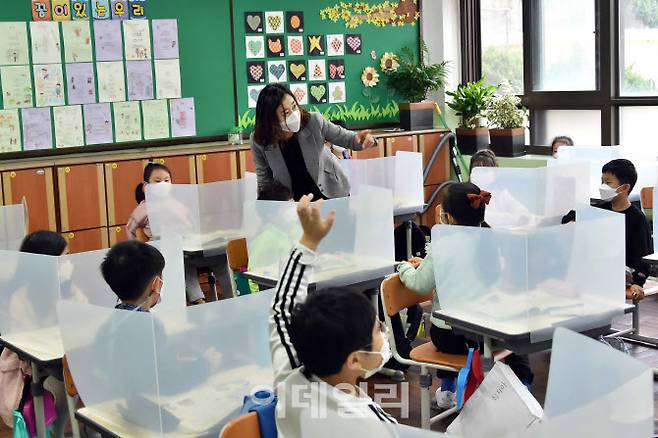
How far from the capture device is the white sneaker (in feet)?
12.8

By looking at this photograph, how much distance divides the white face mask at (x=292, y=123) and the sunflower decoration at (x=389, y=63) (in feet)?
11.7

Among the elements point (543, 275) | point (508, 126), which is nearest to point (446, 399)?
point (543, 275)

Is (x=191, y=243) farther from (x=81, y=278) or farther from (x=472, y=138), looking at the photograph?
(x=472, y=138)

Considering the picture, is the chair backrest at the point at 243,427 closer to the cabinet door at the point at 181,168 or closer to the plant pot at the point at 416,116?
the cabinet door at the point at 181,168

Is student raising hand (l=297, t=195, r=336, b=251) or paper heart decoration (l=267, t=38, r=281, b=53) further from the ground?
paper heart decoration (l=267, t=38, r=281, b=53)

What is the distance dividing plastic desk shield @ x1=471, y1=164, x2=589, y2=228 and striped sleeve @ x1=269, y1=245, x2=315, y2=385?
9.60 feet

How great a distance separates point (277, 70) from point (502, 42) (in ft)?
6.71

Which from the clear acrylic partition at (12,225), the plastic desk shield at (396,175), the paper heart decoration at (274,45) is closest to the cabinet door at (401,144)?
the paper heart decoration at (274,45)

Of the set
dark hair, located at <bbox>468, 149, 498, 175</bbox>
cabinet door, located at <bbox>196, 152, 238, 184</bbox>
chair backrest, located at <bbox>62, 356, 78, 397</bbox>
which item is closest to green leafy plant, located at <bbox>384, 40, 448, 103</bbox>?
cabinet door, located at <bbox>196, 152, 238, 184</bbox>

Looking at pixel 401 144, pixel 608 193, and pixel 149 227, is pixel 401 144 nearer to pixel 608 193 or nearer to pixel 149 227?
pixel 149 227

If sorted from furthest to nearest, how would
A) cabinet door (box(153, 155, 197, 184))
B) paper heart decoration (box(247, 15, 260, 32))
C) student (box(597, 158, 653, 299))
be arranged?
1. paper heart decoration (box(247, 15, 260, 32))
2. cabinet door (box(153, 155, 197, 184))
3. student (box(597, 158, 653, 299))

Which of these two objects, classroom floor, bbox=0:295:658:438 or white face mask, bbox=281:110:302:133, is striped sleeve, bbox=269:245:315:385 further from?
white face mask, bbox=281:110:302:133

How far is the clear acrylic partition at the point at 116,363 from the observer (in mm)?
2170

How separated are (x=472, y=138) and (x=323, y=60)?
1.41m
